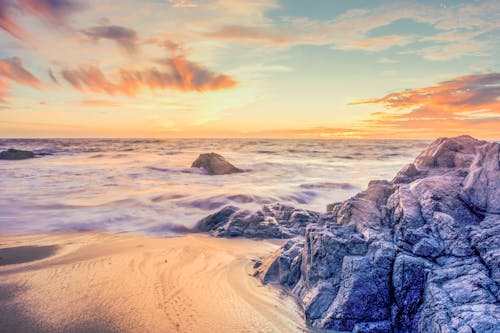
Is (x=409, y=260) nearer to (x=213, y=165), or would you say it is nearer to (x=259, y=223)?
(x=259, y=223)

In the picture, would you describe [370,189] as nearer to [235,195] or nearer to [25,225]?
[235,195]

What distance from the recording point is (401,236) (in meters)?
4.83

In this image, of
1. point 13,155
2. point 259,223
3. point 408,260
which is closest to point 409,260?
A: point 408,260

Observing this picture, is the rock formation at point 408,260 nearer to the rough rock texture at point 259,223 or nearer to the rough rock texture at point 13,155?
the rough rock texture at point 259,223

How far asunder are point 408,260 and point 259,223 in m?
5.60

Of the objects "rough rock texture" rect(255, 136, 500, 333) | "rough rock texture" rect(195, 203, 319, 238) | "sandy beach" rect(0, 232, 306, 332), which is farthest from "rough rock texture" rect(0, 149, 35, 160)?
"rough rock texture" rect(255, 136, 500, 333)

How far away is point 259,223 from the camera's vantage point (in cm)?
955

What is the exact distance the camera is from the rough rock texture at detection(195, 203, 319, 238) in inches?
363

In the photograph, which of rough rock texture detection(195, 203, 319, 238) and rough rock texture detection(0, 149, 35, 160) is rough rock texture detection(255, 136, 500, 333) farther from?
rough rock texture detection(0, 149, 35, 160)

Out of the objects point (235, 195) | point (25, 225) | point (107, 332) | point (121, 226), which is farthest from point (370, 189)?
point (25, 225)

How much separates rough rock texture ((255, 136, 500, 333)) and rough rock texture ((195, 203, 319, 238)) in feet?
9.55

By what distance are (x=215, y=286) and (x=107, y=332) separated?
193 cm

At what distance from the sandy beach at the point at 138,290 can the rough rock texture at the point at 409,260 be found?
1.99 ft

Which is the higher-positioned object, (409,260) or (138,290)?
(409,260)
